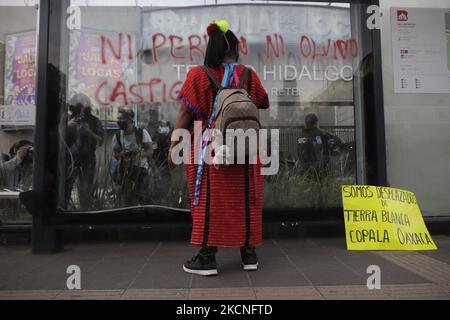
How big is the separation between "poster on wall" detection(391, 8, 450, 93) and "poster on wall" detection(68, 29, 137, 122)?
3.25 meters

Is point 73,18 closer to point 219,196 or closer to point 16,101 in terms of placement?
point 16,101

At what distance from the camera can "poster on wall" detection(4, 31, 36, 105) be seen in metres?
5.02

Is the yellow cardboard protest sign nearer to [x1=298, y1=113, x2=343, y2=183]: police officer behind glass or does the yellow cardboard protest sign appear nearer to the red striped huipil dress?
[x1=298, y1=113, x2=343, y2=183]: police officer behind glass

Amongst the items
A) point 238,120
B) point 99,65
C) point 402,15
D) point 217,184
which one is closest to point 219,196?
point 217,184

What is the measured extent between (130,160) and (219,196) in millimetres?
1963

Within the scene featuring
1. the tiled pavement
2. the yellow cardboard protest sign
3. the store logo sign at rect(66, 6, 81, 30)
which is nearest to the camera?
the tiled pavement

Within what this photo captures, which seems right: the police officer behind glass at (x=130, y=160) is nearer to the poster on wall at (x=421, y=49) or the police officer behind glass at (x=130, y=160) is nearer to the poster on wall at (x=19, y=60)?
the poster on wall at (x=19, y=60)

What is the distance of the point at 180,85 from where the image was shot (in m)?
5.16

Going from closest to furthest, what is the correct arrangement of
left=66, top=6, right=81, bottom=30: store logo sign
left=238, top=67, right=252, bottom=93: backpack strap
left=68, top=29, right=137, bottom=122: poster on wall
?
left=238, top=67, right=252, bottom=93: backpack strap → left=66, top=6, right=81, bottom=30: store logo sign → left=68, top=29, right=137, bottom=122: poster on wall

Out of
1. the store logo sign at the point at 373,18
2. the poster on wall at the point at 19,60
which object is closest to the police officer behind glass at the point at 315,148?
the store logo sign at the point at 373,18

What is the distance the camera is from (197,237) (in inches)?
130

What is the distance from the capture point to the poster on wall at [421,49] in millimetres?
5027

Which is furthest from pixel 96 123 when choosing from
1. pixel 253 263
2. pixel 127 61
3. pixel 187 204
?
pixel 253 263

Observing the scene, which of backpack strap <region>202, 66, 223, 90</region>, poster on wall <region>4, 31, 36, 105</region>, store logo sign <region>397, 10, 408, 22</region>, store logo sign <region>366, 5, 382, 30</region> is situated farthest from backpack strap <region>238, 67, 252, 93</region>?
poster on wall <region>4, 31, 36, 105</region>
